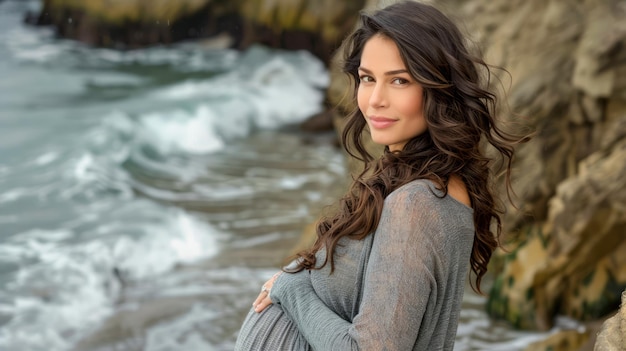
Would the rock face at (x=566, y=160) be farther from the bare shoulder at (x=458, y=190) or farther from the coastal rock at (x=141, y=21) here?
the coastal rock at (x=141, y=21)

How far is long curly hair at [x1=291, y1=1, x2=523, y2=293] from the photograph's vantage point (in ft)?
6.69

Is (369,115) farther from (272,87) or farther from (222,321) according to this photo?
(272,87)

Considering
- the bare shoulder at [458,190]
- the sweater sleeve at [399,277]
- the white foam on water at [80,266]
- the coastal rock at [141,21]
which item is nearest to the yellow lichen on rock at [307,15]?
the coastal rock at [141,21]

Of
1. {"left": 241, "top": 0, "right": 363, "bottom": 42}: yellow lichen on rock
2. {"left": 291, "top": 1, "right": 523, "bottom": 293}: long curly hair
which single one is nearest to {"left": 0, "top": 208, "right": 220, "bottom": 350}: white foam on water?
{"left": 291, "top": 1, "right": 523, "bottom": 293}: long curly hair

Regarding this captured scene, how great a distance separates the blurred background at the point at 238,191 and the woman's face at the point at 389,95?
1.03 feet

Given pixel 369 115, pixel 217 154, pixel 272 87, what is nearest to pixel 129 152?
pixel 217 154

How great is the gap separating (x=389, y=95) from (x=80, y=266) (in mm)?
5973

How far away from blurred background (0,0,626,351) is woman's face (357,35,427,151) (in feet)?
1.03

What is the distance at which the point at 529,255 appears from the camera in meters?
5.65

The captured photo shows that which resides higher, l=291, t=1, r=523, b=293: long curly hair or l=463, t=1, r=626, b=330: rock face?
l=291, t=1, r=523, b=293: long curly hair

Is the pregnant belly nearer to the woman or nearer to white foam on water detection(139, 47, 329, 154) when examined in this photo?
the woman

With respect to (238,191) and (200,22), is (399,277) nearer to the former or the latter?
(238,191)

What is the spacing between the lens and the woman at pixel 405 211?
1901mm

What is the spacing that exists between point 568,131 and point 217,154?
7.09 metres
